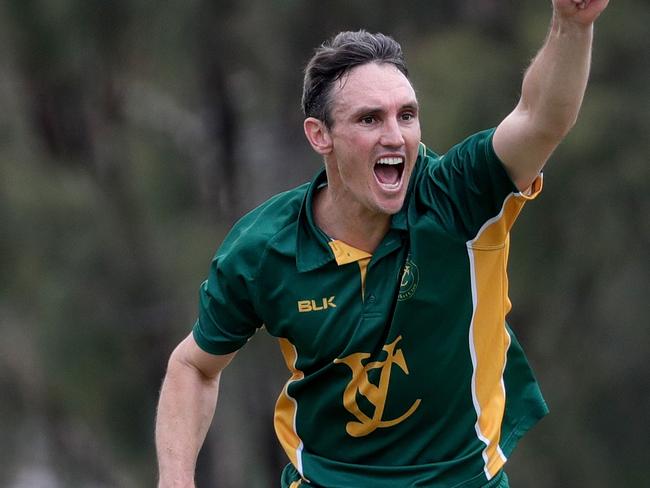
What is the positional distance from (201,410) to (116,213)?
879 centimetres

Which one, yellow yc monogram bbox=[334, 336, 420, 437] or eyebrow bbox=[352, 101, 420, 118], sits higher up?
eyebrow bbox=[352, 101, 420, 118]

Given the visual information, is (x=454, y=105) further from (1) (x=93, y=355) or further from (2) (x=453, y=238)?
(2) (x=453, y=238)

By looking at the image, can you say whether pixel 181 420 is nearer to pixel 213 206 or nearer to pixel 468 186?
pixel 468 186

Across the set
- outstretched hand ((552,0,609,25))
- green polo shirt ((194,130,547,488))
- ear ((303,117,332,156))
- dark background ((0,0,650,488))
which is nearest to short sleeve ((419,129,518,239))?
green polo shirt ((194,130,547,488))

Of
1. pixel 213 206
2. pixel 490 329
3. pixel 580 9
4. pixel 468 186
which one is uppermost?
pixel 580 9

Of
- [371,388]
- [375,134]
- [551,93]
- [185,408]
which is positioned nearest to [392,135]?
[375,134]

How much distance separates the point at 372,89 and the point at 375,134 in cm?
14

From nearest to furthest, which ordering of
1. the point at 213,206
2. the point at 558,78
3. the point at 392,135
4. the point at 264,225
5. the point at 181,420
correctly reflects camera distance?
1. the point at 558,78
2. the point at 392,135
3. the point at 264,225
4. the point at 181,420
5. the point at 213,206

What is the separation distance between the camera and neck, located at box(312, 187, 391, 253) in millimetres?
4488

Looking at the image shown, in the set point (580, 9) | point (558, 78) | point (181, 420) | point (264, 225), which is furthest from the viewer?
point (181, 420)

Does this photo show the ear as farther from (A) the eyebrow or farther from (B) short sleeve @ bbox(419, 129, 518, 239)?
(B) short sleeve @ bbox(419, 129, 518, 239)

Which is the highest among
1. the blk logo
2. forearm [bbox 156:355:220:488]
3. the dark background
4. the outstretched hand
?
the outstretched hand

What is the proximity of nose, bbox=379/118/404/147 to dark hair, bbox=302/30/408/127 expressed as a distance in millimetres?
221

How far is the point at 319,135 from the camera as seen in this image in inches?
A: 181
